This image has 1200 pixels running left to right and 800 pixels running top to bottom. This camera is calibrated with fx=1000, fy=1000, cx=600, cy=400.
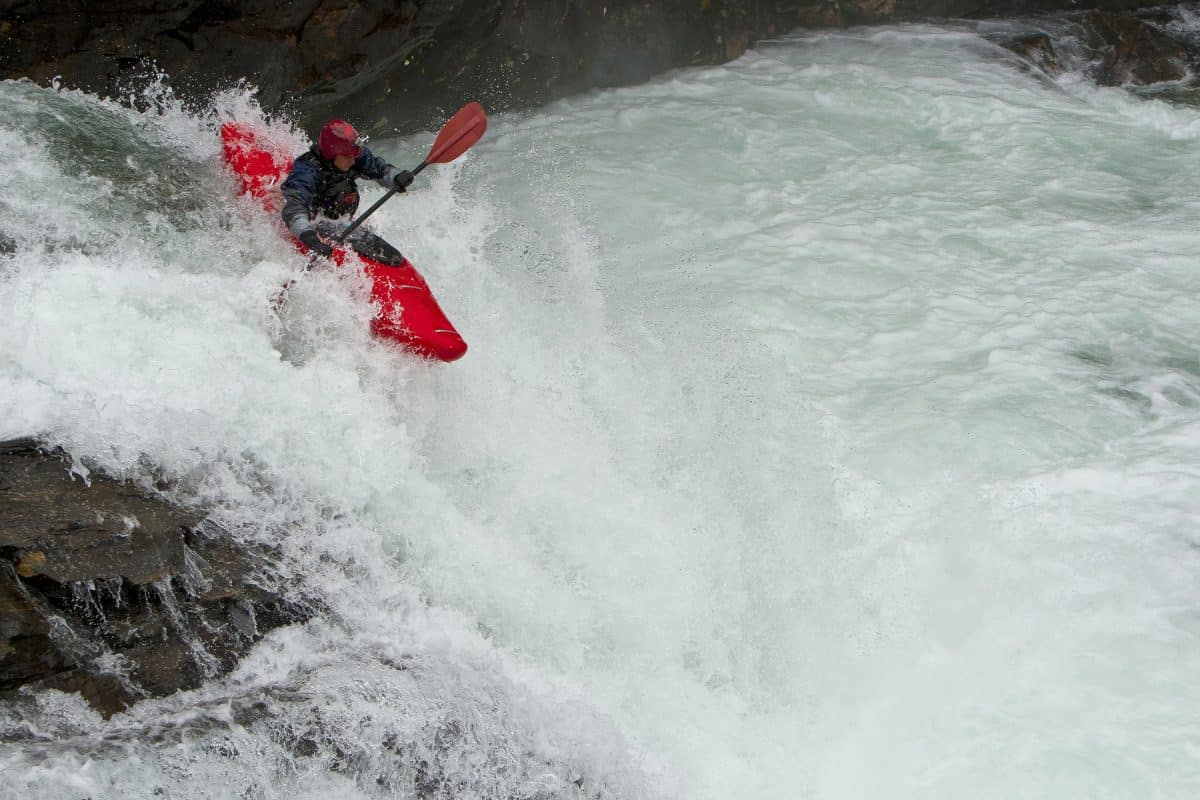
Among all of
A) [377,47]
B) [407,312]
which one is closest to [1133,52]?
[377,47]

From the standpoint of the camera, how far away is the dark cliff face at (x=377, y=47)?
5852 mm

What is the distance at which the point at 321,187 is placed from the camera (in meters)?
4.95

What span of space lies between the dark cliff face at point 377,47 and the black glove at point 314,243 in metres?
2.37

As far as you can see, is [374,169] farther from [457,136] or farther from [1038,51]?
[1038,51]

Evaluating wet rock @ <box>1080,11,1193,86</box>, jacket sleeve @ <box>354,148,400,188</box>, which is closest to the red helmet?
jacket sleeve @ <box>354,148,400,188</box>

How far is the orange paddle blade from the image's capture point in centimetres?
526

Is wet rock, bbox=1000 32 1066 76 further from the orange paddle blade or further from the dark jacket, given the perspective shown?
the dark jacket

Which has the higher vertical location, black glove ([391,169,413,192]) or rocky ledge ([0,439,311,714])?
black glove ([391,169,413,192])

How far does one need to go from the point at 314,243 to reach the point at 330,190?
0.55 meters

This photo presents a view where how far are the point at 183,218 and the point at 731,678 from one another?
3.42 m

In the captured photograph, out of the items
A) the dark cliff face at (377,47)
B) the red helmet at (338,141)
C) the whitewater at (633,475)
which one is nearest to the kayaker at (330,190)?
the red helmet at (338,141)

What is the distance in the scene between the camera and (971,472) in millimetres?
4762

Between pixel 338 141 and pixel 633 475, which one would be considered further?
pixel 338 141

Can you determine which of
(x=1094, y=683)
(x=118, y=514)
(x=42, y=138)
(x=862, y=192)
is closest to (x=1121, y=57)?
(x=862, y=192)
